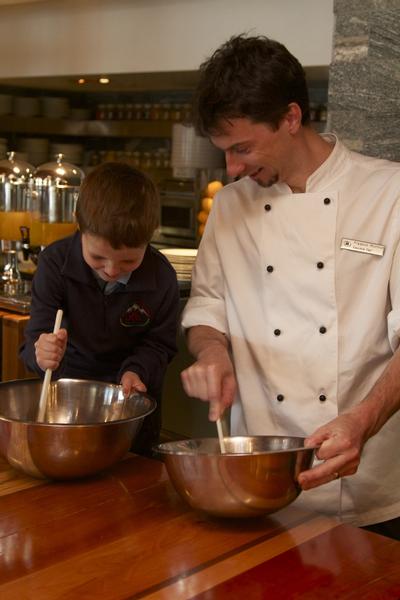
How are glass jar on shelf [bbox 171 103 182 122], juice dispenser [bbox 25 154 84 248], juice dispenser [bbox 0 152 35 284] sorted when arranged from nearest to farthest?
juice dispenser [bbox 25 154 84 248] → juice dispenser [bbox 0 152 35 284] → glass jar on shelf [bbox 171 103 182 122]

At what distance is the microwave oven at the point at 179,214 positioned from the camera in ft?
14.8

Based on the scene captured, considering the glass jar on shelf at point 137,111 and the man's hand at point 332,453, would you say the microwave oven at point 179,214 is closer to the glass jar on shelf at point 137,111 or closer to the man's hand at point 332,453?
the glass jar on shelf at point 137,111

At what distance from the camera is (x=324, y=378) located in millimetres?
1682

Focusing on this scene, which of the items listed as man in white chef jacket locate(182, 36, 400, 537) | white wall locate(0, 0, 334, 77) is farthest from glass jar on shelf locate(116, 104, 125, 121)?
man in white chef jacket locate(182, 36, 400, 537)

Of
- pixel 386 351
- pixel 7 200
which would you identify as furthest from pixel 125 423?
pixel 7 200

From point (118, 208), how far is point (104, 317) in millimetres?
274

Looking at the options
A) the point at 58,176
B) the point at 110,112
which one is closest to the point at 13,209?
the point at 58,176

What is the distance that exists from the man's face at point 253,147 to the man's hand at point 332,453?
54 centimetres

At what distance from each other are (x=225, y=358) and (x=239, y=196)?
39 cm

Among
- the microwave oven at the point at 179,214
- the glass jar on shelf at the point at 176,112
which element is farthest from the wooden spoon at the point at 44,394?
the glass jar on shelf at the point at 176,112

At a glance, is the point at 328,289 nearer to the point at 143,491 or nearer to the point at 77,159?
the point at 143,491

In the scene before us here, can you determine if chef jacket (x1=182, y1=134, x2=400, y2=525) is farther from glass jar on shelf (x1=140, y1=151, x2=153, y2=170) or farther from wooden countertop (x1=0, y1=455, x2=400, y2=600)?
glass jar on shelf (x1=140, y1=151, x2=153, y2=170)

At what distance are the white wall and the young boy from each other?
73.5 inches

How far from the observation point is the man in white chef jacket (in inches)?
63.2
